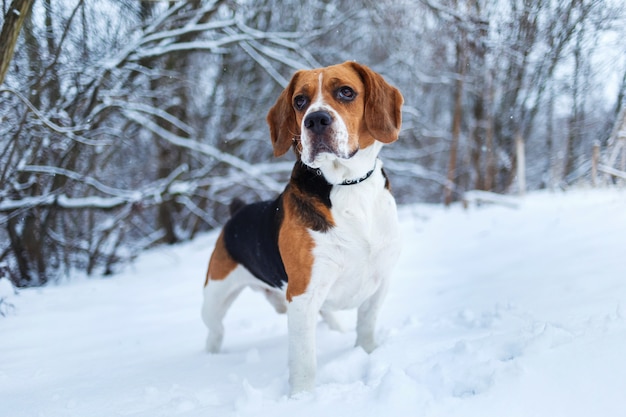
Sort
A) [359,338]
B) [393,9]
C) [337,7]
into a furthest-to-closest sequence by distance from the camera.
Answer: [337,7] → [393,9] → [359,338]

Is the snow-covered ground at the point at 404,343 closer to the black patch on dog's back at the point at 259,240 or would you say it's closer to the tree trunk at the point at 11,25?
the black patch on dog's back at the point at 259,240

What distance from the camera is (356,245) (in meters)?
2.67

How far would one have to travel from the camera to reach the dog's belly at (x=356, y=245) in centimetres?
263

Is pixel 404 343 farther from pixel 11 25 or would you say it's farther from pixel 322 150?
pixel 11 25

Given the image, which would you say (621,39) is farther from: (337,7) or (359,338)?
(337,7)

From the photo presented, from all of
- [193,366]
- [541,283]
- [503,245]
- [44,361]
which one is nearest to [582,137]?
[503,245]

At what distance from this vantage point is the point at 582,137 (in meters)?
5.00

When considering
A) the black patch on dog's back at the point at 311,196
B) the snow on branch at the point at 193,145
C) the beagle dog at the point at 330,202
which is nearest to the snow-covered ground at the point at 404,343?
the beagle dog at the point at 330,202

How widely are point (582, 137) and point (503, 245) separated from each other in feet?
4.22

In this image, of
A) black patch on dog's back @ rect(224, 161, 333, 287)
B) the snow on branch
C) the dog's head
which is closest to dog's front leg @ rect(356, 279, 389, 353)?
black patch on dog's back @ rect(224, 161, 333, 287)

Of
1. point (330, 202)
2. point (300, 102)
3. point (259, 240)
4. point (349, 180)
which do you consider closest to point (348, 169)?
point (349, 180)

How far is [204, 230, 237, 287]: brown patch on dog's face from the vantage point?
337cm

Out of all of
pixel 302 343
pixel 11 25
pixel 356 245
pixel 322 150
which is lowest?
pixel 302 343

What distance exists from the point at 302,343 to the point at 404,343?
648 mm
